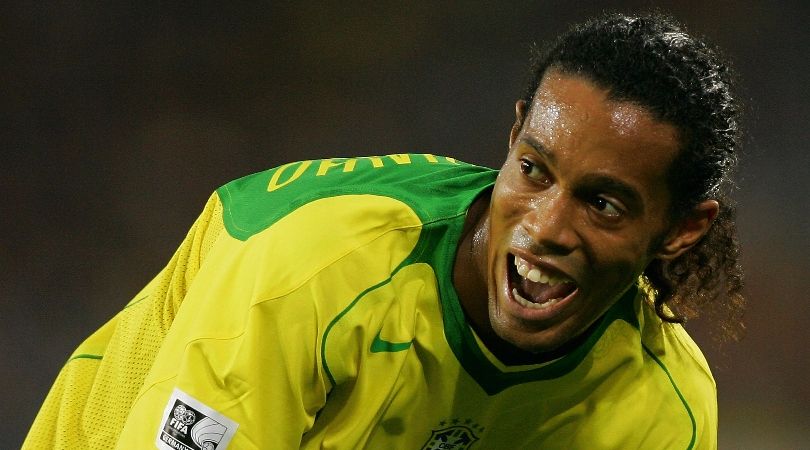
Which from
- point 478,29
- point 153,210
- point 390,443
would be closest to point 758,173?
point 478,29

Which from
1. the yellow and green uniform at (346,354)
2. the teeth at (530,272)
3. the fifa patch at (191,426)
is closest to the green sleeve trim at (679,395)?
the yellow and green uniform at (346,354)

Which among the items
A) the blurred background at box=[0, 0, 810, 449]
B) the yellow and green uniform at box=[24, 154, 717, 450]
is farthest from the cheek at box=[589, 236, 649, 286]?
Result: the blurred background at box=[0, 0, 810, 449]

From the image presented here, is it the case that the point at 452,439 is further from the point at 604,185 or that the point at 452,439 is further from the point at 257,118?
the point at 257,118

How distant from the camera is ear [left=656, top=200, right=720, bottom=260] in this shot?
1.40 m

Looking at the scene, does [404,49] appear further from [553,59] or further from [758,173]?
[553,59]

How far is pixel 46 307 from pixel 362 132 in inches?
35.5

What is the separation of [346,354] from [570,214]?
286 mm

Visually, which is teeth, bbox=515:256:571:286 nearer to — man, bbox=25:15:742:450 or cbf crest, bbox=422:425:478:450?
man, bbox=25:15:742:450

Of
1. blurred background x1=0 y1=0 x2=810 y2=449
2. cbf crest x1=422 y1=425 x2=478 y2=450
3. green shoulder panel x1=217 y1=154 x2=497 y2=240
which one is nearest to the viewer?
green shoulder panel x1=217 y1=154 x2=497 y2=240

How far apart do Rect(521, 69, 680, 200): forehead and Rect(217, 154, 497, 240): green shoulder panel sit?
17 centimetres

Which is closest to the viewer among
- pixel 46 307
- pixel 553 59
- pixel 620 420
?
pixel 553 59

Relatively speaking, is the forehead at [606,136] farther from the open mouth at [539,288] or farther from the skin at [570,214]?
the open mouth at [539,288]

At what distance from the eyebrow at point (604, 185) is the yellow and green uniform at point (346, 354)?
0.47 ft

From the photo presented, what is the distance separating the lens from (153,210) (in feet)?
9.89
